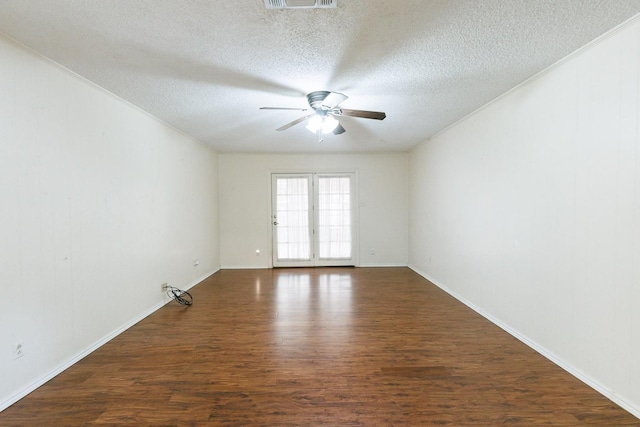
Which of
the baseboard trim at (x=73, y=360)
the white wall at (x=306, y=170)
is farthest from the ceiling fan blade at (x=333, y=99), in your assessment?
the white wall at (x=306, y=170)

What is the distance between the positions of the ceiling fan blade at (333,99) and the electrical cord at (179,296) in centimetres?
302

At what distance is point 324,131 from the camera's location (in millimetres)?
3184

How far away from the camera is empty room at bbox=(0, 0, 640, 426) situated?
1.80 m

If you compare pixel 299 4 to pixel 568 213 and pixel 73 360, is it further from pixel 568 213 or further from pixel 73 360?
pixel 73 360

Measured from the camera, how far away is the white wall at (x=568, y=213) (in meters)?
1.85

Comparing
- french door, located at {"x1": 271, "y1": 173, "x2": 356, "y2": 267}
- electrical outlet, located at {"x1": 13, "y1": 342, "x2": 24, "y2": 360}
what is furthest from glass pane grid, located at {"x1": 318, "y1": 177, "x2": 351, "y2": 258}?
electrical outlet, located at {"x1": 13, "y1": 342, "x2": 24, "y2": 360}

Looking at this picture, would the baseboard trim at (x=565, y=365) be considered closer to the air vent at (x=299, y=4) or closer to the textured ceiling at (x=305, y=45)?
the textured ceiling at (x=305, y=45)

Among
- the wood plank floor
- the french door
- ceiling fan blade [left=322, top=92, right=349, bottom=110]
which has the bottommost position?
the wood plank floor

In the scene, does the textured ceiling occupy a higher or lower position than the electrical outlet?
higher

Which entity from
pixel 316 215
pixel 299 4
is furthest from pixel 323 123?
pixel 316 215

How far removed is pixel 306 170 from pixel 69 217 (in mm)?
4299

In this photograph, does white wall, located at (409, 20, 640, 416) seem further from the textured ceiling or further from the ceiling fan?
the ceiling fan

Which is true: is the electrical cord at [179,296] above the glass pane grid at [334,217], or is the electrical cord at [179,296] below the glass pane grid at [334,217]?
below

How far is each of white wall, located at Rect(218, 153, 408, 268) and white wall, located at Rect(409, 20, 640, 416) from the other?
8.44 feet
